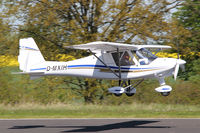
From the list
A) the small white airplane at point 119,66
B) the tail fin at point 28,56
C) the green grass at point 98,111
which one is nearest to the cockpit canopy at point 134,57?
the small white airplane at point 119,66

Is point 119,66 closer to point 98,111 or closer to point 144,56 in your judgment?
point 144,56

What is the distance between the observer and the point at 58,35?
27422 millimetres

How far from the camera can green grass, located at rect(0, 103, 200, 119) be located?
2175 cm

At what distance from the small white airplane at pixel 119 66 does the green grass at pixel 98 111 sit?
16.0ft

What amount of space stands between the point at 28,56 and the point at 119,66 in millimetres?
4839

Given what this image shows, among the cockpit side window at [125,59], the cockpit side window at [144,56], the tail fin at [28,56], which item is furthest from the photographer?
the tail fin at [28,56]

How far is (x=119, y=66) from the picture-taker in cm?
1644

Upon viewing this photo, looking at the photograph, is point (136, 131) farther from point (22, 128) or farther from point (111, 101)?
point (111, 101)

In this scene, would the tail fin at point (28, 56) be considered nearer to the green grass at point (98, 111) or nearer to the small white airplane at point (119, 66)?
the small white airplane at point (119, 66)

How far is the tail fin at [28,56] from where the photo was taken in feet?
60.4

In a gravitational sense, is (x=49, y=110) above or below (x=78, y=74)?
below

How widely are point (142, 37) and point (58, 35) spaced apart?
6029mm

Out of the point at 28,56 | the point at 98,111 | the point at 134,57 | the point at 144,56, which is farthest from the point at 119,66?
the point at 98,111

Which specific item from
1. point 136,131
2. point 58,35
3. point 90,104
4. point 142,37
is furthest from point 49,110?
point 136,131
